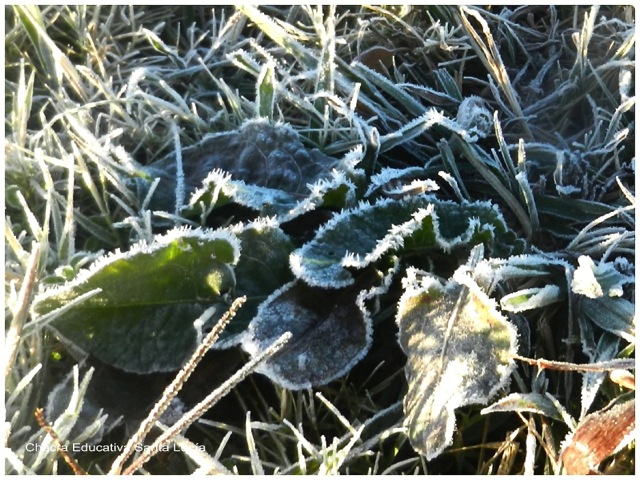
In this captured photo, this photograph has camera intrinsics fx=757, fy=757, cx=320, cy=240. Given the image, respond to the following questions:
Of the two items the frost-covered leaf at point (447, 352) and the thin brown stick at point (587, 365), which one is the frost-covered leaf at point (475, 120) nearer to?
the frost-covered leaf at point (447, 352)

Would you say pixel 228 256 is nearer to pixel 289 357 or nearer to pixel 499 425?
pixel 289 357

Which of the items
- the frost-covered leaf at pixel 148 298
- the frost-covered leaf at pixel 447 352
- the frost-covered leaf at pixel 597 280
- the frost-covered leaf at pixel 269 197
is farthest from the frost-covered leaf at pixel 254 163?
the frost-covered leaf at pixel 597 280

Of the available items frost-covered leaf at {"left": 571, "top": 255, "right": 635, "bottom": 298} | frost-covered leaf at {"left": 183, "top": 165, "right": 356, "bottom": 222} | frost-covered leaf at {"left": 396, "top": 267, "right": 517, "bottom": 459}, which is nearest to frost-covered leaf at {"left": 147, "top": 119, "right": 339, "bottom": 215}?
frost-covered leaf at {"left": 183, "top": 165, "right": 356, "bottom": 222}

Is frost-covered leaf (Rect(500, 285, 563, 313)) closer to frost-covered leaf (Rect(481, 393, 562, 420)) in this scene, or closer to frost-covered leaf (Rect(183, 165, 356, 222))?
frost-covered leaf (Rect(481, 393, 562, 420))

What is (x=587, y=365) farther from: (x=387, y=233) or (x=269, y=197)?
Result: (x=269, y=197)

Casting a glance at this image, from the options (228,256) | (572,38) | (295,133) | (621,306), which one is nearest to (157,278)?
(228,256)

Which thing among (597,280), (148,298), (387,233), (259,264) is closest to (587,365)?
(597,280)
